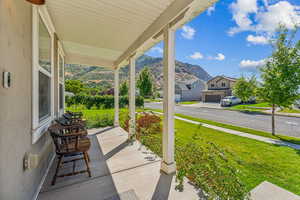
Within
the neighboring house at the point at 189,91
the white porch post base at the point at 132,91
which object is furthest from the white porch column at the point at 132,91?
the neighboring house at the point at 189,91

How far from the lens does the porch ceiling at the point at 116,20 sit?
6.70ft

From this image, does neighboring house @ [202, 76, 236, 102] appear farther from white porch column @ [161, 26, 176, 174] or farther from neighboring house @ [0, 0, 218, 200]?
white porch column @ [161, 26, 176, 174]

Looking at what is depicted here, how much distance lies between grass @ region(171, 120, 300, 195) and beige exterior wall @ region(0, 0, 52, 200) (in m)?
2.00

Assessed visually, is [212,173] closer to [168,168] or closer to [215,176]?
[215,176]

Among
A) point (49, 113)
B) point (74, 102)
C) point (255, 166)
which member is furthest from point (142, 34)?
point (74, 102)

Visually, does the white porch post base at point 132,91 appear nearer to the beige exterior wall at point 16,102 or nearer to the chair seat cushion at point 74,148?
the chair seat cushion at point 74,148

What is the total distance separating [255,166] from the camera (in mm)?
2643

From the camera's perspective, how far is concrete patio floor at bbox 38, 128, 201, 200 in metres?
1.80

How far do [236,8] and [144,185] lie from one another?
3.86m

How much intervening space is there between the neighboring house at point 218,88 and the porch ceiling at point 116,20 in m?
21.1

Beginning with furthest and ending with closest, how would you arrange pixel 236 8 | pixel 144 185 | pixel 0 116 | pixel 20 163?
pixel 236 8
pixel 144 185
pixel 20 163
pixel 0 116

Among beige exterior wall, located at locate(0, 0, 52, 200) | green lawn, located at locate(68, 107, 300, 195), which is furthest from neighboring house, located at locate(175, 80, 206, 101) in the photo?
beige exterior wall, located at locate(0, 0, 52, 200)

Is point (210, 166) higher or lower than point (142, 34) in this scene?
lower

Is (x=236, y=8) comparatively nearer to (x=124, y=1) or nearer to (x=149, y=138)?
(x=124, y=1)
